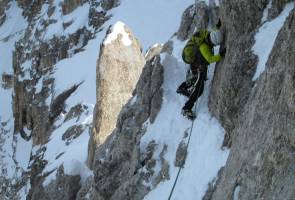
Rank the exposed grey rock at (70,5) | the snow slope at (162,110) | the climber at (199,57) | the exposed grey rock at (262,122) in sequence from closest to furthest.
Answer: the exposed grey rock at (262,122) < the snow slope at (162,110) < the climber at (199,57) < the exposed grey rock at (70,5)

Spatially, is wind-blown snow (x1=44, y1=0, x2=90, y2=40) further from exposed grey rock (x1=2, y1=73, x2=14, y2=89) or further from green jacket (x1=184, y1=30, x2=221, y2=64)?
green jacket (x1=184, y1=30, x2=221, y2=64)

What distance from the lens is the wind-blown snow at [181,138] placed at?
11.3 metres

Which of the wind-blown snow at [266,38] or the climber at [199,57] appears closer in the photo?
the wind-blown snow at [266,38]

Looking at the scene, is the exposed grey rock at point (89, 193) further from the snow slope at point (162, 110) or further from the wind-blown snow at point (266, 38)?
the wind-blown snow at point (266, 38)

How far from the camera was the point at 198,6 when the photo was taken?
16312 mm

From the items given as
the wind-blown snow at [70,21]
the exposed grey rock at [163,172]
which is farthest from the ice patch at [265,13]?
the wind-blown snow at [70,21]

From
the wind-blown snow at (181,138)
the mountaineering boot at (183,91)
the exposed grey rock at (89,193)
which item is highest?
the mountaineering boot at (183,91)

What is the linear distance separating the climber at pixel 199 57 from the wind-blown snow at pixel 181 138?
0.27 metres

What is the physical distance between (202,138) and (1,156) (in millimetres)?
34922

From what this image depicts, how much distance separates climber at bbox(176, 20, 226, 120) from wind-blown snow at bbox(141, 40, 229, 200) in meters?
0.27

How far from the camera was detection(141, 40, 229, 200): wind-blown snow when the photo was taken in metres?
11.3

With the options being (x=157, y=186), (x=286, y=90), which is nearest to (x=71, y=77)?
(x=157, y=186)

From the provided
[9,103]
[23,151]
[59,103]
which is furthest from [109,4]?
[9,103]

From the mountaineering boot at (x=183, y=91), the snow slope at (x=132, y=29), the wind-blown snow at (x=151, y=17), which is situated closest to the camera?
the mountaineering boot at (x=183, y=91)
